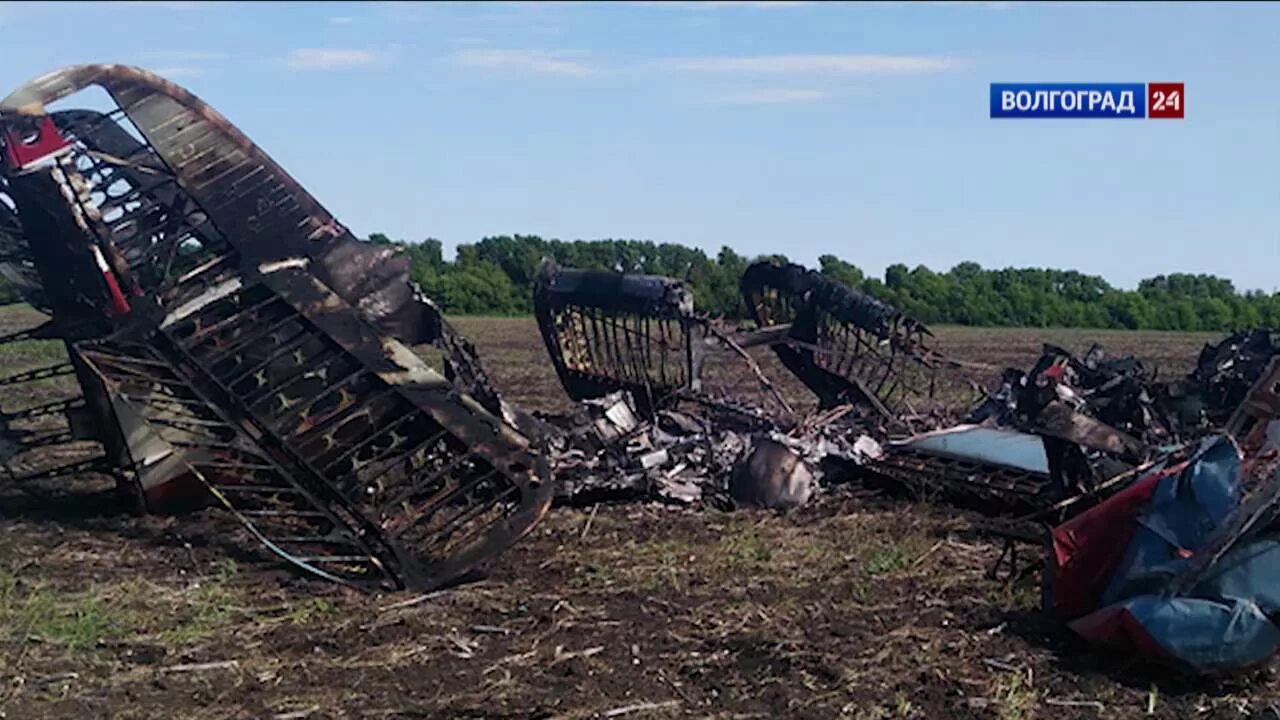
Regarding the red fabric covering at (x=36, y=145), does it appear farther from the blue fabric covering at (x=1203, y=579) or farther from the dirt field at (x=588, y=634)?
the blue fabric covering at (x=1203, y=579)

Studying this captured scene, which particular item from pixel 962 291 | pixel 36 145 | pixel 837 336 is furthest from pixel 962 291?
pixel 36 145

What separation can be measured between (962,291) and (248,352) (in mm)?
39356

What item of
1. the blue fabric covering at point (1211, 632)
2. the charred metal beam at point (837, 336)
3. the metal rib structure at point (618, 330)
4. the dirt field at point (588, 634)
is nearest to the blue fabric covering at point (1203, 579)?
the blue fabric covering at point (1211, 632)

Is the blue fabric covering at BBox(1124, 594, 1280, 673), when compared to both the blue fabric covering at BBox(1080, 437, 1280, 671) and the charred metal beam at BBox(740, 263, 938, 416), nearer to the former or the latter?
the blue fabric covering at BBox(1080, 437, 1280, 671)

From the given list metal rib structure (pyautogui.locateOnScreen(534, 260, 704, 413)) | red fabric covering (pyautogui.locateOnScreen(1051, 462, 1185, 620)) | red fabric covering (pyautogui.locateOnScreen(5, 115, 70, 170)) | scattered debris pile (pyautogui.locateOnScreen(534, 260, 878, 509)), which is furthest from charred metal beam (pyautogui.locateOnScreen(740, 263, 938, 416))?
red fabric covering (pyautogui.locateOnScreen(5, 115, 70, 170))

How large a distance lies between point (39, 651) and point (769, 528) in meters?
4.88

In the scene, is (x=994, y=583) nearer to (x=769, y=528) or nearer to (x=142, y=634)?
(x=769, y=528)

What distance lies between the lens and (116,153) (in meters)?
12.3

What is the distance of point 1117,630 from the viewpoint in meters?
6.28

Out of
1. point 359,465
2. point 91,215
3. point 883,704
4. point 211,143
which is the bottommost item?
point 883,704

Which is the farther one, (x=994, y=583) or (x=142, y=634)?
(x=994, y=583)

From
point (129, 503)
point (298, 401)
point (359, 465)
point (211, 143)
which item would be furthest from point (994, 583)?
point (211, 143)

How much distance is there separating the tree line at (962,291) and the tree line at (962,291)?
0.03m

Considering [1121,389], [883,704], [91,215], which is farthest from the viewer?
[1121,389]
